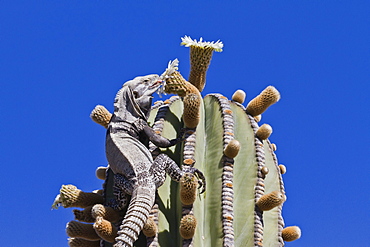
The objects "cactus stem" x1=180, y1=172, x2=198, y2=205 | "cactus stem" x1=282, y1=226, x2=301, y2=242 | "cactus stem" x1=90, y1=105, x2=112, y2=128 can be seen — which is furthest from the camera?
"cactus stem" x1=90, y1=105, x2=112, y2=128

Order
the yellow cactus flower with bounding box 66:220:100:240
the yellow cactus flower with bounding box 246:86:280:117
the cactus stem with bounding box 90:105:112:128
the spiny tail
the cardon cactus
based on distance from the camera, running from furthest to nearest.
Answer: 1. the cactus stem with bounding box 90:105:112:128
2. the yellow cactus flower with bounding box 246:86:280:117
3. the yellow cactus flower with bounding box 66:220:100:240
4. the cardon cactus
5. the spiny tail

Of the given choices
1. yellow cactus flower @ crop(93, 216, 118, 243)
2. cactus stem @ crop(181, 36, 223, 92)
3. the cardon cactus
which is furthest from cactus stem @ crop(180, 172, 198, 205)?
cactus stem @ crop(181, 36, 223, 92)

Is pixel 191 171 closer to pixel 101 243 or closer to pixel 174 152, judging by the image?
pixel 174 152

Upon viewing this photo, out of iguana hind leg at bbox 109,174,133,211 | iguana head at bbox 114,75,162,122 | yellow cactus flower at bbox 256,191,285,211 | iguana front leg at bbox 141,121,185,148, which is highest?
iguana head at bbox 114,75,162,122

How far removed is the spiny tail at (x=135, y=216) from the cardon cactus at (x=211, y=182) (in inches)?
7.4

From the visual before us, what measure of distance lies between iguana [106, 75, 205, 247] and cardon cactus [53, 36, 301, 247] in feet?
0.76

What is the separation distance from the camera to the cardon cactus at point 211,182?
7906mm

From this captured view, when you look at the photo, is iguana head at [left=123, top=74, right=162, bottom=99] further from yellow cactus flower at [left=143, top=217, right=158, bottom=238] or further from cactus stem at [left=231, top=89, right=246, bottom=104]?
yellow cactus flower at [left=143, top=217, right=158, bottom=238]

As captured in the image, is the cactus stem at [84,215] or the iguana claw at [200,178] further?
the cactus stem at [84,215]

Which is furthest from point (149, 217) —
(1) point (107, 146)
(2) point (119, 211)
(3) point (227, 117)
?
(3) point (227, 117)

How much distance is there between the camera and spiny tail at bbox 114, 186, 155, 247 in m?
7.18

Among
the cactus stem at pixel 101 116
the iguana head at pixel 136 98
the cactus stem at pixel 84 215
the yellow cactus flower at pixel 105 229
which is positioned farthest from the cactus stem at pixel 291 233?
the cactus stem at pixel 101 116

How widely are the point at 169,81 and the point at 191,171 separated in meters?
1.72

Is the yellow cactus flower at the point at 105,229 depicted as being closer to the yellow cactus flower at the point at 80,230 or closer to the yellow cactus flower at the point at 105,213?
the yellow cactus flower at the point at 105,213
